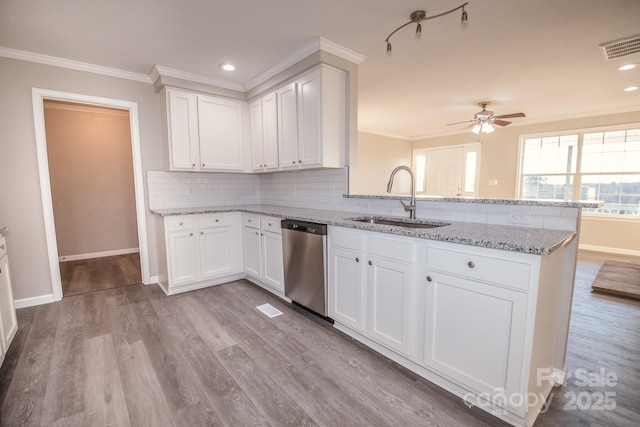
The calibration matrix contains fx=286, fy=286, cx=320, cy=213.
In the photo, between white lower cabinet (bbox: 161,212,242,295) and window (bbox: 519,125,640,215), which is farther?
window (bbox: 519,125,640,215)

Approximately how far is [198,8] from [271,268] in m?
2.30

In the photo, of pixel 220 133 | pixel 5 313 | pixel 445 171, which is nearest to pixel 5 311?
pixel 5 313

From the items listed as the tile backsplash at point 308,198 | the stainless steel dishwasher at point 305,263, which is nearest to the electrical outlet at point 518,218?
the tile backsplash at point 308,198

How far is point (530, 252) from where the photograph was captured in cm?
124

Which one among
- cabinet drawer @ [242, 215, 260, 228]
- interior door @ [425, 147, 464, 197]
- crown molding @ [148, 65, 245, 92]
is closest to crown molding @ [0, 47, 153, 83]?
crown molding @ [148, 65, 245, 92]

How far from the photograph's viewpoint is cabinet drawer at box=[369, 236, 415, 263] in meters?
1.73

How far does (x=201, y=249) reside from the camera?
3.24 meters

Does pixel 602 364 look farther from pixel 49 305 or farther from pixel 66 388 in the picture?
pixel 49 305

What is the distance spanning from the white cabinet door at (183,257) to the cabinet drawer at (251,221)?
1.84 feet

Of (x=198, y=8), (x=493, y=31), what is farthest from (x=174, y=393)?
(x=493, y=31)

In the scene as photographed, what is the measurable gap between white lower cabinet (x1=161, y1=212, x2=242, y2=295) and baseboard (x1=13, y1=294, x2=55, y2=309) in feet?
3.50

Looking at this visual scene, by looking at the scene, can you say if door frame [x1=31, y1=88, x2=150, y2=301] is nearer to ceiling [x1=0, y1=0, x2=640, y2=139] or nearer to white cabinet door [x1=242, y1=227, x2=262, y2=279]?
ceiling [x1=0, y1=0, x2=640, y2=139]

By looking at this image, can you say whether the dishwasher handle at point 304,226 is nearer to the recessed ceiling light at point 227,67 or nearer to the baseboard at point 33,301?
the recessed ceiling light at point 227,67

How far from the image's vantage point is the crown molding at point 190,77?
311cm
